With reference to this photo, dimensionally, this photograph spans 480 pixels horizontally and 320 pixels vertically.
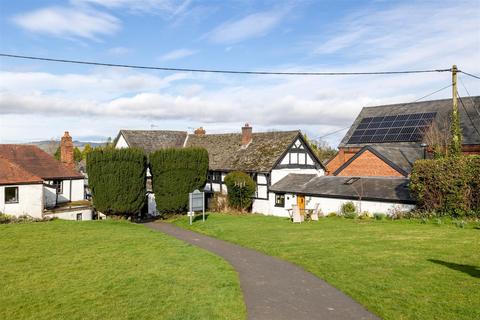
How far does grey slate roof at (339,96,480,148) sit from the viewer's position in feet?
131

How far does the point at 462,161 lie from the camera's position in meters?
22.2

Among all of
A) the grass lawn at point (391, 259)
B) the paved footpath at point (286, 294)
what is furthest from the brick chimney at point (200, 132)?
the paved footpath at point (286, 294)

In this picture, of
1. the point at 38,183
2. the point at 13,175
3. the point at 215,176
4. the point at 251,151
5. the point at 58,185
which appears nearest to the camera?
the point at 13,175

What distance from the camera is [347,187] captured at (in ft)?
104

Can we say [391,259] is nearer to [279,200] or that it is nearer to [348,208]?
[348,208]

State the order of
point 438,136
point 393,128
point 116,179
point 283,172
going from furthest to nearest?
point 393,128, point 283,172, point 438,136, point 116,179

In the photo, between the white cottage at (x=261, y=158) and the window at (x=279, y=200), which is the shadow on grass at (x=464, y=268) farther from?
the white cottage at (x=261, y=158)

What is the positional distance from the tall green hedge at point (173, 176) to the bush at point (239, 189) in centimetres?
426

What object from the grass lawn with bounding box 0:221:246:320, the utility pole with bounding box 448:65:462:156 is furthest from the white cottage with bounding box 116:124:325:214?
the grass lawn with bounding box 0:221:246:320

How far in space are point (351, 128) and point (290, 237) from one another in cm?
3442

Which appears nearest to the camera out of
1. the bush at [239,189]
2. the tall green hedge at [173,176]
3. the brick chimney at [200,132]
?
the tall green hedge at [173,176]

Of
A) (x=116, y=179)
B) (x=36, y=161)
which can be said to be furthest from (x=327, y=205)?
(x=36, y=161)

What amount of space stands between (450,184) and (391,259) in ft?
34.8

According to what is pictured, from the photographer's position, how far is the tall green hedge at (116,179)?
102ft
